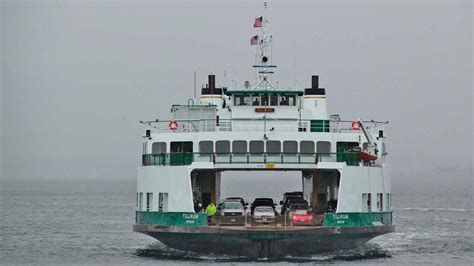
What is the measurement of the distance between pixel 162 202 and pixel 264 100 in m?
7.77

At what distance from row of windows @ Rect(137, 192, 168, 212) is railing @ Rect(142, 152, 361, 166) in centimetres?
155

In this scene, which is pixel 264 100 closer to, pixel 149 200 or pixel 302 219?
pixel 149 200

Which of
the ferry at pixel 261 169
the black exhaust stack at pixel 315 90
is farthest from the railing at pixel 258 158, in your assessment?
the black exhaust stack at pixel 315 90

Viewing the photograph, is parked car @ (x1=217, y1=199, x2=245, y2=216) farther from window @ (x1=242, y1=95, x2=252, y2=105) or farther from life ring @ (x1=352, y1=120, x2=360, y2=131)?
life ring @ (x1=352, y1=120, x2=360, y2=131)

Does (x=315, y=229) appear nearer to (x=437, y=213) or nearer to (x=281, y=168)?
(x=281, y=168)

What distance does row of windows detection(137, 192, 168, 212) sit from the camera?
1976 inches

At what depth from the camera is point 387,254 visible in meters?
54.8

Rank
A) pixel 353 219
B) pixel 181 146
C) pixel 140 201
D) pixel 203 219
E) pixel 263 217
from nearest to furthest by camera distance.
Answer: pixel 203 219, pixel 353 219, pixel 263 217, pixel 140 201, pixel 181 146

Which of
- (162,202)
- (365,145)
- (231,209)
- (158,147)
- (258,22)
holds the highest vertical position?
(258,22)

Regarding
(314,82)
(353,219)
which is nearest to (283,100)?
(314,82)

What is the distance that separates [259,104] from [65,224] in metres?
32.9

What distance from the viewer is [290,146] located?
2021 inches

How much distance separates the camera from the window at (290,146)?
51.3 m

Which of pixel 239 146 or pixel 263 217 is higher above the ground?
pixel 239 146
